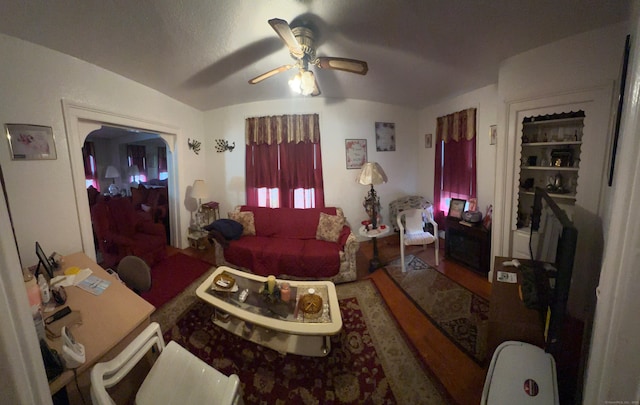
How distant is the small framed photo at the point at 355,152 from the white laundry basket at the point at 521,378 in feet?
9.31

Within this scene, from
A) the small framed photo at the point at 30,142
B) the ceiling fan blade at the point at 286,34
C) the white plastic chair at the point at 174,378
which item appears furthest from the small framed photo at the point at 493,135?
the small framed photo at the point at 30,142

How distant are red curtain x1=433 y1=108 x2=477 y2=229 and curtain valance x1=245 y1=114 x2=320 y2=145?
1.99 m

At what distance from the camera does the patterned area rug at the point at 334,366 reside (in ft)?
4.22

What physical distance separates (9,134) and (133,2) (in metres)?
1.43

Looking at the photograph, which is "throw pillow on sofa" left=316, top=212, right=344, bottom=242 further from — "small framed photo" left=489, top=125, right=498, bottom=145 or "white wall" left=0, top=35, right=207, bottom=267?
"white wall" left=0, top=35, right=207, bottom=267

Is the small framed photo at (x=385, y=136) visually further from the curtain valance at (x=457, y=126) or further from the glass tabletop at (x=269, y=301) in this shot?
the glass tabletop at (x=269, y=301)

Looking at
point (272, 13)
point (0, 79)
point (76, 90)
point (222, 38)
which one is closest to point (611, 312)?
point (272, 13)

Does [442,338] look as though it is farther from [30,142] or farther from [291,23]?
[30,142]

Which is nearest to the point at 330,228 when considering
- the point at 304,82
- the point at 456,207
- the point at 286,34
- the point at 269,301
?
the point at 269,301

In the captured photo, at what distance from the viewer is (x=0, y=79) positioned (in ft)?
5.07

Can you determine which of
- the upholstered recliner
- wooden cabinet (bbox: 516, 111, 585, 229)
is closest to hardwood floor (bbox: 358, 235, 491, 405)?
wooden cabinet (bbox: 516, 111, 585, 229)

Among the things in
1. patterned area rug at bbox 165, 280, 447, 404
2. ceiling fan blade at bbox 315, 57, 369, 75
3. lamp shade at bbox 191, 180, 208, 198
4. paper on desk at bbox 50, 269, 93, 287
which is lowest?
patterned area rug at bbox 165, 280, 447, 404

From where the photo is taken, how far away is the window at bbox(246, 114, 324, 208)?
11.0ft

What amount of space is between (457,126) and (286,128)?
2.55 meters
